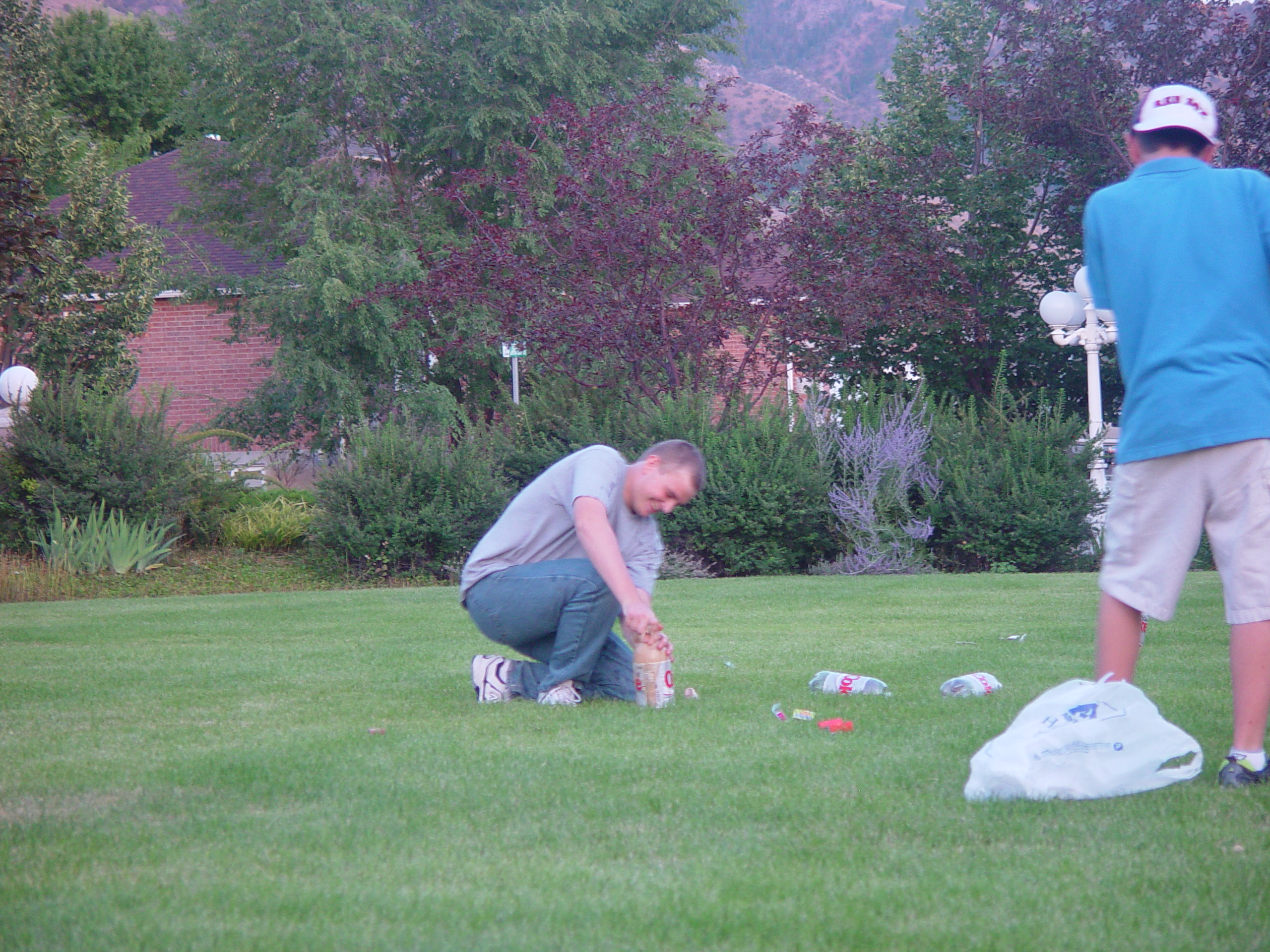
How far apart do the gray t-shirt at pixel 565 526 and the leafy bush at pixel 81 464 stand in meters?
10.4

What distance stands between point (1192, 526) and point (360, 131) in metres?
20.5

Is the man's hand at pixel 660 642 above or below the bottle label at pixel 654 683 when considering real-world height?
above

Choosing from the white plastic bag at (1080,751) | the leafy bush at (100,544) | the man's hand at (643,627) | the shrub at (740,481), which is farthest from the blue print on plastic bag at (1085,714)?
the leafy bush at (100,544)

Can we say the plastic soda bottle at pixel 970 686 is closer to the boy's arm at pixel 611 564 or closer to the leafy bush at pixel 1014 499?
the boy's arm at pixel 611 564

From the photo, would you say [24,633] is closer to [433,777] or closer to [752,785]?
[433,777]

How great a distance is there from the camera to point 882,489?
47.0 ft

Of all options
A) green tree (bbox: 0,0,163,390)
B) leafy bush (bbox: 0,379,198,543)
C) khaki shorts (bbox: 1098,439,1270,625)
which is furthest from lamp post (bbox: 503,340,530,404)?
khaki shorts (bbox: 1098,439,1270,625)

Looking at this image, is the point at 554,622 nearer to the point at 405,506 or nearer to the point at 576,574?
the point at 576,574

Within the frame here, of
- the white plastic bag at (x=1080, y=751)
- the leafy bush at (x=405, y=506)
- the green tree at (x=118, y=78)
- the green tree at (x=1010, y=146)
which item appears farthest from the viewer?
the green tree at (x=118, y=78)

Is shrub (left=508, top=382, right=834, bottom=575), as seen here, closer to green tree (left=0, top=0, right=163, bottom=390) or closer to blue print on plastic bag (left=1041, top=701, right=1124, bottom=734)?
green tree (left=0, top=0, right=163, bottom=390)

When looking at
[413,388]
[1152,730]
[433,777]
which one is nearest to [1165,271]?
[1152,730]

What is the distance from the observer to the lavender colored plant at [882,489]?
1391 cm

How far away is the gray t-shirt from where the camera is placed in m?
4.86

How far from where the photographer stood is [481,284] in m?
16.3
